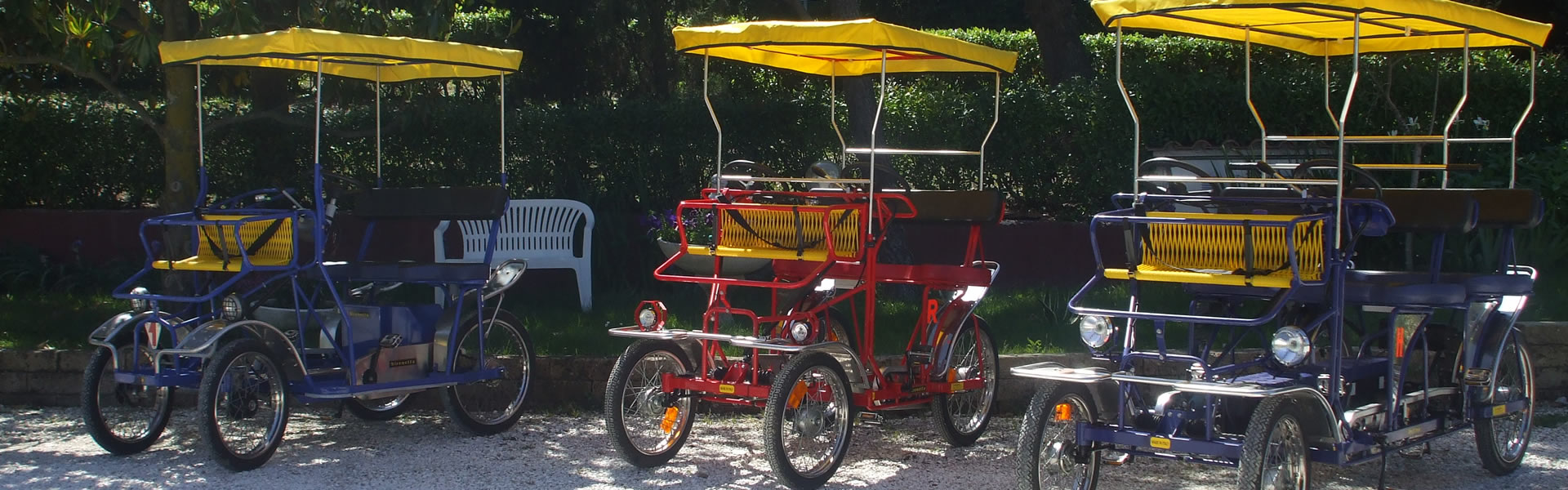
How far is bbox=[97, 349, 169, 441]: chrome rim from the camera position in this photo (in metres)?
6.52

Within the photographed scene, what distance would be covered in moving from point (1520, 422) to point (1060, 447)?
8.36 ft

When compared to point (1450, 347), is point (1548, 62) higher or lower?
higher

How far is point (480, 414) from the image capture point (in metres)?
7.54

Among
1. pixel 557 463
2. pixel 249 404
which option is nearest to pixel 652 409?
pixel 557 463

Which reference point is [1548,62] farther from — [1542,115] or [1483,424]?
[1483,424]

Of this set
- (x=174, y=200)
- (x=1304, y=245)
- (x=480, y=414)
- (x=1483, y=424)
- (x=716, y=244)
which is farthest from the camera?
(x=174, y=200)

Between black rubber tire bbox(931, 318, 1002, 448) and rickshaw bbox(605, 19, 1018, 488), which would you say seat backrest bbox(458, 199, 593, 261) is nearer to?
rickshaw bbox(605, 19, 1018, 488)

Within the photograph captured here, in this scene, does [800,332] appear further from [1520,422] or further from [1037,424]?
[1520,422]

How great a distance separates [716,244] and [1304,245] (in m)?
2.50

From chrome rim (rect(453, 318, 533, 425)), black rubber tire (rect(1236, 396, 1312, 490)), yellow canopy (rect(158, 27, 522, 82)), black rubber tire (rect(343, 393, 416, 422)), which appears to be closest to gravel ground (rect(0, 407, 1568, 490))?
black rubber tire (rect(343, 393, 416, 422))

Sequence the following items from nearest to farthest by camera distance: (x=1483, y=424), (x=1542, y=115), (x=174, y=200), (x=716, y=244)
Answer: (x=1483, y=424), (x=716, y=244), (x=174, y=200), (x=1542, y=115)

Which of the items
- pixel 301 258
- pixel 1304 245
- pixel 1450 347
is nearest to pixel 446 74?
pixel 301 258

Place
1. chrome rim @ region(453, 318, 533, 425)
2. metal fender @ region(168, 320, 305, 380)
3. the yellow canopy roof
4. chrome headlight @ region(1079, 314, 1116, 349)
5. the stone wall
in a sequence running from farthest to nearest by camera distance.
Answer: the stone wall < chrome rim @ region(453, 318, 533, 425) < metal fender @ region(168, 320, 305, 380) < chrome headlight @ region(1079, 314, 1116, 349) < the yellow canopy roof

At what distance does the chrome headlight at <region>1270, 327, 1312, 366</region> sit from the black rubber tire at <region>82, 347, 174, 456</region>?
4627 mm
